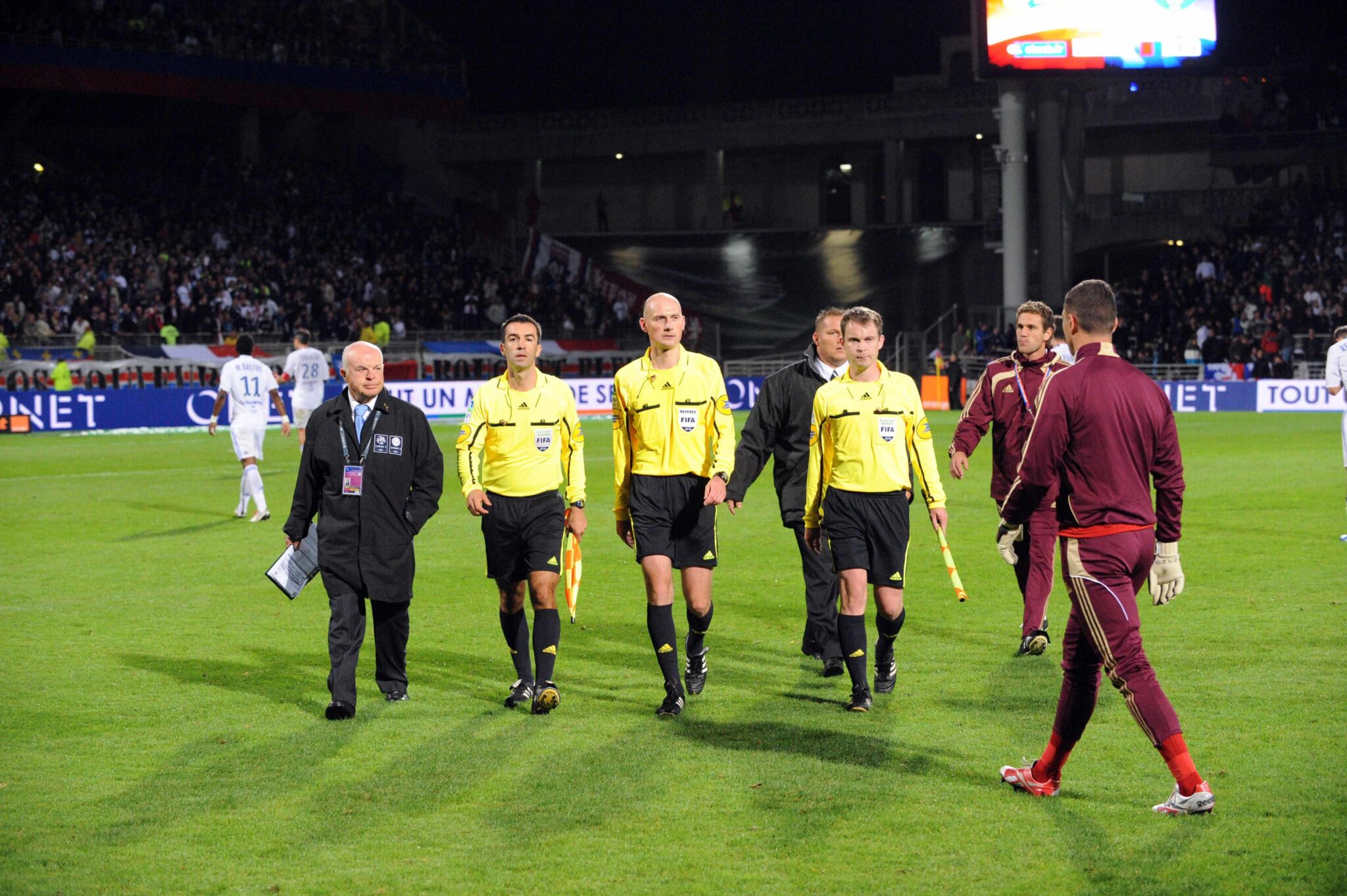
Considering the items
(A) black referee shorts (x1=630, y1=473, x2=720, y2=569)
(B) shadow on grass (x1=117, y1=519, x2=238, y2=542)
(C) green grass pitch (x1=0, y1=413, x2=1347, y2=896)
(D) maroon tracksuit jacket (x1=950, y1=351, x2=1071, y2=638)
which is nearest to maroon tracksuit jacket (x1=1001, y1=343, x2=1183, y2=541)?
(C) green grass pitch (x1=0, y1=413, x2=1347, y2=896)

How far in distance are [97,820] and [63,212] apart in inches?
1618

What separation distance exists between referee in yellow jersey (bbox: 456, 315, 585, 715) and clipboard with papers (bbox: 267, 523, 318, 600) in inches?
40.8

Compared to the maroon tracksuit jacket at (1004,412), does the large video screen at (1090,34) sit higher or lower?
higher

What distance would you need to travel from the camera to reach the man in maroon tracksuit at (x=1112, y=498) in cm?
582

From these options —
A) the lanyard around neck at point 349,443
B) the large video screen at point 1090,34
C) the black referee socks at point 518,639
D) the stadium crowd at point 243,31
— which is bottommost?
the black referee socks at point 518,639

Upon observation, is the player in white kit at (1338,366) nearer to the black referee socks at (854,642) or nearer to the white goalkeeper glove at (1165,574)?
the black referee socks at (854,642)

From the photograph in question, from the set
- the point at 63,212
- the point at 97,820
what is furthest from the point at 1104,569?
the point at 63,212

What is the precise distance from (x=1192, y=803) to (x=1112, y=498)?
4.14 ft

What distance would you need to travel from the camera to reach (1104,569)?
584cm

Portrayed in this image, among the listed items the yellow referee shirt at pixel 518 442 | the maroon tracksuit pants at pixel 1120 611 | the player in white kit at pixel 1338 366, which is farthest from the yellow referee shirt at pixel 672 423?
the player in white kit at pixel 1338 366

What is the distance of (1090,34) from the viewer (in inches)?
1593

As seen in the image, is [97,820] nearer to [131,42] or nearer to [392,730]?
[392,730]

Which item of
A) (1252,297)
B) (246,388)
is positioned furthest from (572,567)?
(1252,297)

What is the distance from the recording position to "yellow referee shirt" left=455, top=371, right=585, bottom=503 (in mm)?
8078
